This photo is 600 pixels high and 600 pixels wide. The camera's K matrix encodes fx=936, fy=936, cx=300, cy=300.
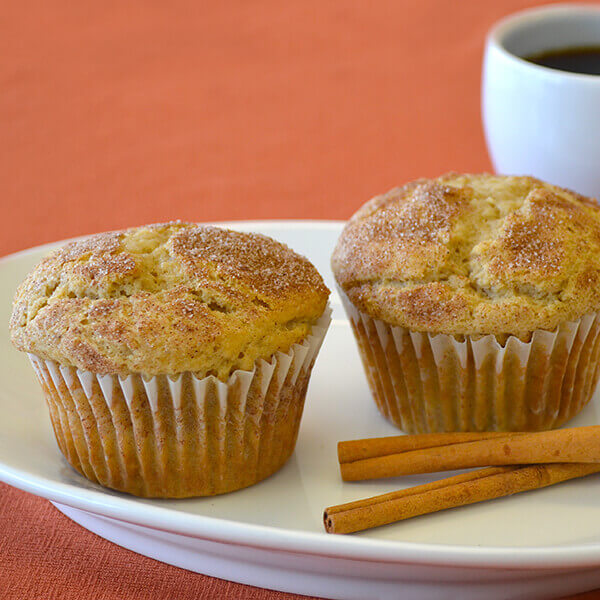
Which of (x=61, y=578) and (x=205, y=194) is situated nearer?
(x=61, y=578)

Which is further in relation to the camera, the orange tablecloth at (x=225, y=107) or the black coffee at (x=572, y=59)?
the orange tablecloth at (x=225, y=107)

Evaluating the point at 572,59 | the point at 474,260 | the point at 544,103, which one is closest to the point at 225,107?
the point at 572,59

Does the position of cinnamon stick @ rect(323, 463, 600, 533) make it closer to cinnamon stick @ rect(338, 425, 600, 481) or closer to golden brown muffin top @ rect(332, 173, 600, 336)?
cinnamon stick @ rect(338, 425, 600, 481)

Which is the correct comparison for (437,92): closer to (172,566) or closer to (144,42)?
(144,42)

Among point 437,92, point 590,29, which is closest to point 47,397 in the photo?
point 590,29

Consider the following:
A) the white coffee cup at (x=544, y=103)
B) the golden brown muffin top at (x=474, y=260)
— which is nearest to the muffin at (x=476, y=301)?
the golden brown muffin top at (x=474, y=260)

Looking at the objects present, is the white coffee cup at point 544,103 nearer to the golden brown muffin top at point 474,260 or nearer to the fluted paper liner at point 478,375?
the golden brown muffin top at point 474,260
